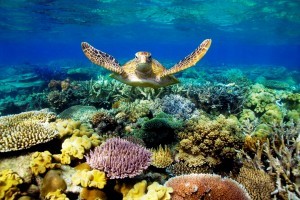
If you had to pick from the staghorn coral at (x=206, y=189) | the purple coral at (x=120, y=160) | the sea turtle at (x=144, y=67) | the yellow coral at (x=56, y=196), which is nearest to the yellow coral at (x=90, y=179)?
the purple coral at (x=120, y=160)

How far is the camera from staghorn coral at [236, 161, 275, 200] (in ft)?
14.2

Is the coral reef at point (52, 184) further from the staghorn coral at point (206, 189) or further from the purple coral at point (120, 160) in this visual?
the staghorn coral at point (206, 189)

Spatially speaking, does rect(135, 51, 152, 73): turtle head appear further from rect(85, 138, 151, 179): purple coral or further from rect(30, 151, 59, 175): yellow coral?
rect(30, 151, 59, 175): yellow coral

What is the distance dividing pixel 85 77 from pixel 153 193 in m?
19.9

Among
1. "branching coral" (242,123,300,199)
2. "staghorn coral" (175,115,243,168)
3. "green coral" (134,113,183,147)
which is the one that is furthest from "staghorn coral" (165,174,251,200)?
"green coral" (134,113,183,147)

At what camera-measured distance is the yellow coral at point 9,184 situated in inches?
137

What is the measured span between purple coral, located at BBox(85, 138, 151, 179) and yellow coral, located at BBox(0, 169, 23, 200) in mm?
1059

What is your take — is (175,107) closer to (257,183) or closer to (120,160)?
(257,183)

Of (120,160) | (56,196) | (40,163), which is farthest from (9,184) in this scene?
(120,160)

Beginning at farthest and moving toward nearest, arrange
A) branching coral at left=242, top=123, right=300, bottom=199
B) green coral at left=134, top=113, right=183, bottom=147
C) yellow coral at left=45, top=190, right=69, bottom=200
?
green coral at left=134, top=113, right=183, bottom=147, branching coral at left=242, top=123, right=300, bottom=199, yellow coral at left=45, top=190, right=69, bottom=200

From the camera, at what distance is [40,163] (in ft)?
12.5

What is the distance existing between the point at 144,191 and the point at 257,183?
2.15m

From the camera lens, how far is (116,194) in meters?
3.98

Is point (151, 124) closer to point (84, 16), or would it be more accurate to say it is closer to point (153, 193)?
point (153, 193)
